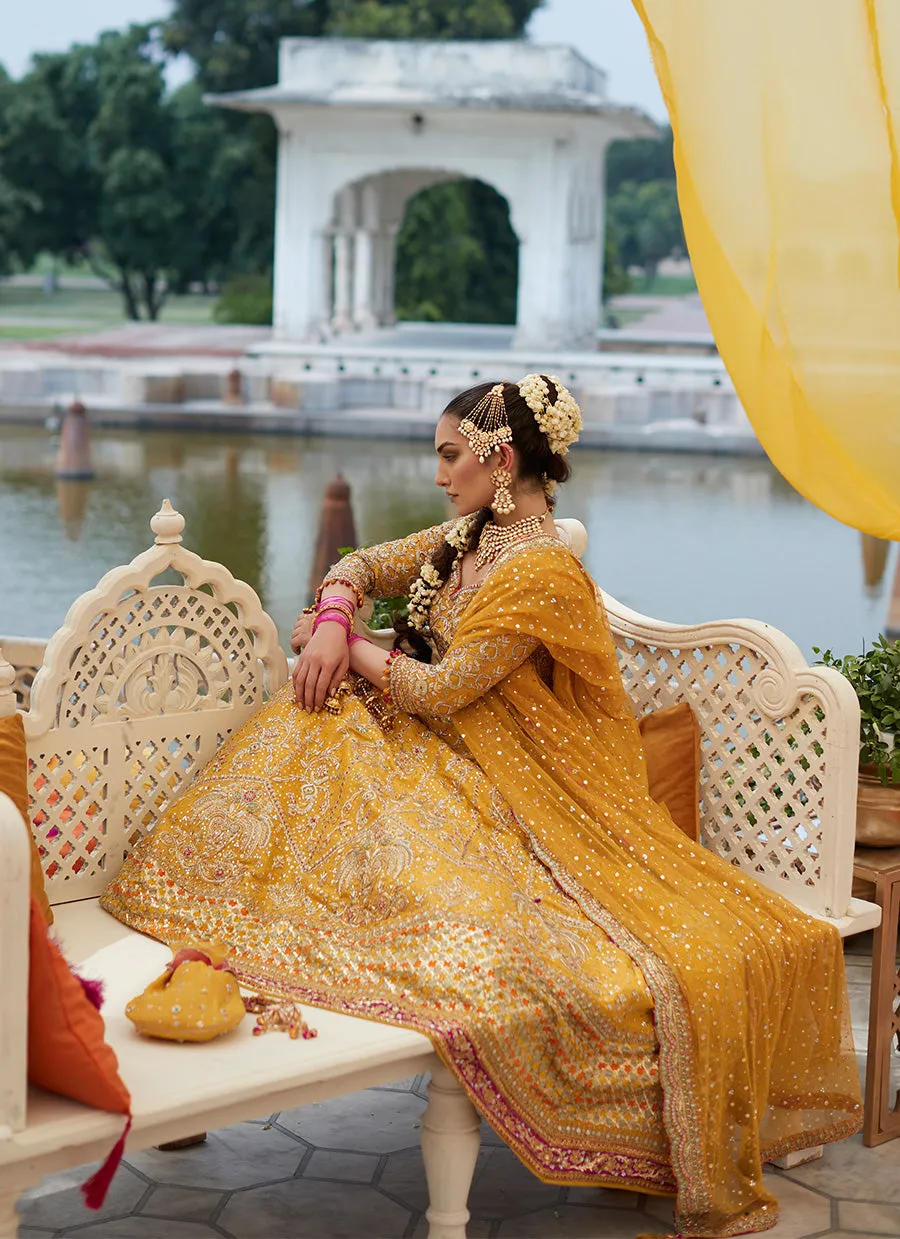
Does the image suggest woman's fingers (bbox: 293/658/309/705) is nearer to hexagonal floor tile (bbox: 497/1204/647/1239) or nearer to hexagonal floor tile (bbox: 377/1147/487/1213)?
hexagonal floor tile (bbox: 377/1147/487/1213)

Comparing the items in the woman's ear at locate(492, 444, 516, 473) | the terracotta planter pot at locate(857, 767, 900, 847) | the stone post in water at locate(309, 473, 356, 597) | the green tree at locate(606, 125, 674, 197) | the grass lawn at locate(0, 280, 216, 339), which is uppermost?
the green tree at locate(606, 125, 674, 197)

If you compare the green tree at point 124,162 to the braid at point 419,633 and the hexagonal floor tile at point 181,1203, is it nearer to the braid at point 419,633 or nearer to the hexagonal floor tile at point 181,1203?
the braid at point 419,633

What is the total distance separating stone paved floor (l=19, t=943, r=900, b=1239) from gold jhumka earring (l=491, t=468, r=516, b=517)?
1.05 meters

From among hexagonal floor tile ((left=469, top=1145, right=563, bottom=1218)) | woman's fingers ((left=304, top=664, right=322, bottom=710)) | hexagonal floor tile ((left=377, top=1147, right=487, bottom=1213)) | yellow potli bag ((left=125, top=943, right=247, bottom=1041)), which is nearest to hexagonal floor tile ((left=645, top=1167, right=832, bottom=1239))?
hexagonal floor tile ((left=469, top=1145, right=563, bottom=1218))

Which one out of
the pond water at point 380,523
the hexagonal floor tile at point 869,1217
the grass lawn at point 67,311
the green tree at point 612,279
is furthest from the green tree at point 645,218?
the hexagonal floor tile at point 869,1217

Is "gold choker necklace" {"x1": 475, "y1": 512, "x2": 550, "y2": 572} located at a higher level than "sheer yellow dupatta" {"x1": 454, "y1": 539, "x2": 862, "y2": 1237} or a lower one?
higher

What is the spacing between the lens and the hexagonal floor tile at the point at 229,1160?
2.62 metres

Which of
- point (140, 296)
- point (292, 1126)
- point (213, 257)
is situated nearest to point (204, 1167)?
point (292, 1126)

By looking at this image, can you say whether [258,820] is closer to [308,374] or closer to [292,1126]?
[292,1126]

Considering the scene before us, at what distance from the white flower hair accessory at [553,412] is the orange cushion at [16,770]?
94 cm

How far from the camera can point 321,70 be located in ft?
66.7

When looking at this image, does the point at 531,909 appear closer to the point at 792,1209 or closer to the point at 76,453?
the point at 792,1209

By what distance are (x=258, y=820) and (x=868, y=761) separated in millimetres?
1108

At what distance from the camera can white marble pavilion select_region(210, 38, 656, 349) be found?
19.6m
